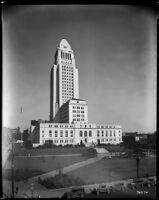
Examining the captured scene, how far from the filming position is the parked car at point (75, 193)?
3.84 meters

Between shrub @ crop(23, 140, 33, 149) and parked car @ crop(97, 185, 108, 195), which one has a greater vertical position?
shrub @ crop(23, 140, 33, 149)

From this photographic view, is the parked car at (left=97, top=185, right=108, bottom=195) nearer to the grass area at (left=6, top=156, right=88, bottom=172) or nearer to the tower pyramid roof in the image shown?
the grass area at (left=6, top=156, right=88, bottom=172)

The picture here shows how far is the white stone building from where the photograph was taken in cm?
397

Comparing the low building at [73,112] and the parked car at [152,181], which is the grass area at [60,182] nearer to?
the low building at [73,112]

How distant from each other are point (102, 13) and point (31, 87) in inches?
49.3

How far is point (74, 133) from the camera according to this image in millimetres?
4020

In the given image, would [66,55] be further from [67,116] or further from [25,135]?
[25,135]

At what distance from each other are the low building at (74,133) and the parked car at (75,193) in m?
0.56

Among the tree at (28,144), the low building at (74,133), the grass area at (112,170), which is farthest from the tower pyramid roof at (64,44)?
the grass area at (112,170)

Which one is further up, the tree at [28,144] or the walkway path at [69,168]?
the tree at [28,144]

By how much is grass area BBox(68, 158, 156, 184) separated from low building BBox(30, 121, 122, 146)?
0.28 m

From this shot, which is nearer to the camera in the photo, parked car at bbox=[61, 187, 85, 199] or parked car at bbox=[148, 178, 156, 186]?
parked car at bbox=[61, 187, 85, 199]

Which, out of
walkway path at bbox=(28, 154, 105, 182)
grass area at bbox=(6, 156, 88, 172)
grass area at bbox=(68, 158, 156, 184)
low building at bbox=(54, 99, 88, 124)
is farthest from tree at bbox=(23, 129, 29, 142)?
grass area at bbox=(68, 158, 156, 184)

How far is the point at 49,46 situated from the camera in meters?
3.97
